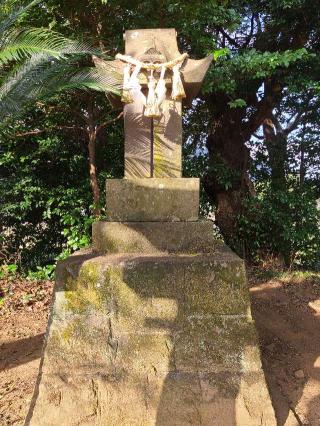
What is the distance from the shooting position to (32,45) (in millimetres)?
3334

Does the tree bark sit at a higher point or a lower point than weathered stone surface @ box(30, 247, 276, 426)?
lower

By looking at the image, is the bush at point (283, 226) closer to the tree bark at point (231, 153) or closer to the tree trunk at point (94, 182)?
the tree bark at point (231, 153)

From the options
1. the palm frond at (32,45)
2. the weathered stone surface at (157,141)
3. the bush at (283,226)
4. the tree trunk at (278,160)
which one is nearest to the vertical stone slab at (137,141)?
the weathered stone surface at (157,141)

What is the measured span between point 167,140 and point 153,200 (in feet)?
1.77

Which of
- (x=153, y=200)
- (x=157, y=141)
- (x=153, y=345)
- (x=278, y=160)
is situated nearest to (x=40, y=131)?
(x=157, y=141)

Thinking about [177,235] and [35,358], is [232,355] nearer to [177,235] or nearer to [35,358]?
[177,235]

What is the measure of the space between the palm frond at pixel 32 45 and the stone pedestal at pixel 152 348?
1.91m

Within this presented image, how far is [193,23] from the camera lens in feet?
18.2

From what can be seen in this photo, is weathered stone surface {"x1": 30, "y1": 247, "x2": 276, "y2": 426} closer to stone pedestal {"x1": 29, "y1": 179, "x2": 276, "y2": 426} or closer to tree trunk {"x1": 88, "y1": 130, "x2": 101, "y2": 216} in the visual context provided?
stone pedestal {"x1": 29, "y1": 179, "x2": 276, "y2": 426}

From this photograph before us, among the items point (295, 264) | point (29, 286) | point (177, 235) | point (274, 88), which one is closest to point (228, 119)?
point (274, 88)

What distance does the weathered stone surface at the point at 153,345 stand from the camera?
2.51m

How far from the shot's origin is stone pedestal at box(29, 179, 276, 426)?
8.21ft

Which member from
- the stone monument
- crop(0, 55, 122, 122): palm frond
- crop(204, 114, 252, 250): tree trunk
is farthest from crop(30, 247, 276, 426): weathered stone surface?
crop(204, 114, 252, 250): tree trunk

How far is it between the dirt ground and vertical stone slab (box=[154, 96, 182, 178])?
1930 millimetres
